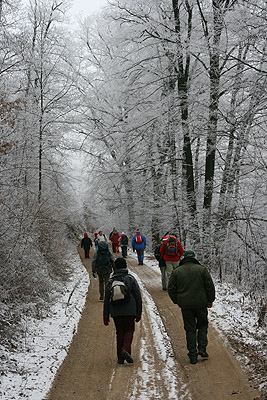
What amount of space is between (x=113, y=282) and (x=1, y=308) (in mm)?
2507

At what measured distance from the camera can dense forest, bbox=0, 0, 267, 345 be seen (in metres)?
9.95

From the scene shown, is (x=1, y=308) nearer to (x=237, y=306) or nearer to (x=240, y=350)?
(x=240, y=350)

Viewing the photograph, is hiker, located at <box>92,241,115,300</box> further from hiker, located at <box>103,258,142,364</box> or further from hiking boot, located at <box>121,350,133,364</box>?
hiking boot, located at <box>121,350,133,364</box>

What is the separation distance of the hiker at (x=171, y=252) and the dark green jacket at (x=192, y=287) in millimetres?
5019

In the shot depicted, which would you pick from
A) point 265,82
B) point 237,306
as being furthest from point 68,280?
point 265,82

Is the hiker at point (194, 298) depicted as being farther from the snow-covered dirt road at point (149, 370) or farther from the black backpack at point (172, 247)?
the black backpack at point (172, 247)

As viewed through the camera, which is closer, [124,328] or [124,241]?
[124,328]

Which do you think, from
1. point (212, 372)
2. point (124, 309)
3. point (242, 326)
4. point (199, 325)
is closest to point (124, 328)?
point (124, 309)

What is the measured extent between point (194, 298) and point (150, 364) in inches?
50.8

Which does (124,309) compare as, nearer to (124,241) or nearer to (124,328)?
(124,328)

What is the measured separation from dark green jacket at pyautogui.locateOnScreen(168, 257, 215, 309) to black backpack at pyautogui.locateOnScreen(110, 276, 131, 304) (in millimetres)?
796

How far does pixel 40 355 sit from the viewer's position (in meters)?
6.89

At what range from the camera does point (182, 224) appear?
1852 centimetres

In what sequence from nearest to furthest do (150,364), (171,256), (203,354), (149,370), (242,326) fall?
1. (149,370)
2. (150,364)
3. (203,354)
4. (242,326)
5. (171,256)
